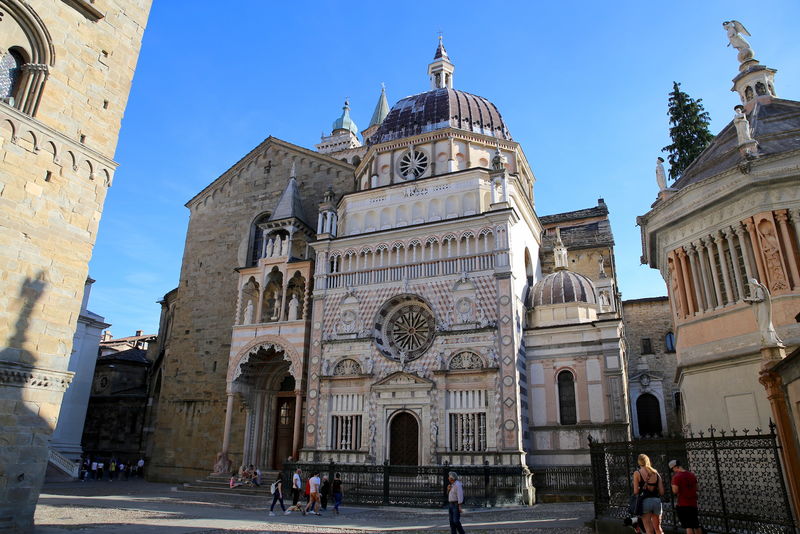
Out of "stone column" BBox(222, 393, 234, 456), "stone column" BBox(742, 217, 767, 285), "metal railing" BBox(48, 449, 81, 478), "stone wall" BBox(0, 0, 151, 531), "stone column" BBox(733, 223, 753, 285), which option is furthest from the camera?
"metal railing" BBox(48, 449, 81, 478)

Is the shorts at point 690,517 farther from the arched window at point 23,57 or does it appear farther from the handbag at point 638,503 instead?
the arched window at point 23,57

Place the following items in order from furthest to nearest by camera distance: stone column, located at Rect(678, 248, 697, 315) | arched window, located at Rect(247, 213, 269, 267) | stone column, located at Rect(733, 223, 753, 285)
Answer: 1. arched window, located at Rect(247, 213, 269, 267)
2. stone column, located at Rect(678, 248, 697, 315)
3. stone column, located at Rect(733, 223, 753, 285)

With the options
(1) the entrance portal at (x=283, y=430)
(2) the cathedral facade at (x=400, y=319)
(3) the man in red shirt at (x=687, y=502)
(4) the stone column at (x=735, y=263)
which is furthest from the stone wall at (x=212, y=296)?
(3) the man in red shirt at (x=687, y=502)

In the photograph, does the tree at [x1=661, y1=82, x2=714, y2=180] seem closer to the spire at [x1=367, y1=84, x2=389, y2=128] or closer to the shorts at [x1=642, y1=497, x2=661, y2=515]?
the shorts at [x1=642, y1=497, x2=661, y2=515]

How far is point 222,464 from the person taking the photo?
25156 mm

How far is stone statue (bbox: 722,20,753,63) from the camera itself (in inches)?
671

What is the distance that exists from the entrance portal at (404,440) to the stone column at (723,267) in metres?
12.4

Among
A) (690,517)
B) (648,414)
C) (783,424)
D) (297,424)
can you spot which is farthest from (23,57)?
(648,414)

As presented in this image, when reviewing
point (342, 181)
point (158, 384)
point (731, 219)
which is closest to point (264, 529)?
point (731, 219)

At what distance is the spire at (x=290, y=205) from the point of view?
28.2 meters

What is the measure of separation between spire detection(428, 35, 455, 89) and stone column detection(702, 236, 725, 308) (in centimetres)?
2235

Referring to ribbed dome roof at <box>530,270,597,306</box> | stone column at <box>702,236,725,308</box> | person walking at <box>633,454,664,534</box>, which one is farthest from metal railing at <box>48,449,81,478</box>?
stone column at <box>702,236,725,308</box>

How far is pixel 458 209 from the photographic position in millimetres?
24234

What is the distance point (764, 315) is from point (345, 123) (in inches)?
2525
